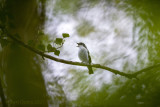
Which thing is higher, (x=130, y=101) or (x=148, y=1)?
(x=148, y=1)

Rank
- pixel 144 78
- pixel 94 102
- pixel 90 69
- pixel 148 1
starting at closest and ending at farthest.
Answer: pixel 144 78 < pixel 94 102 < pixel 148 1 < pixel 90 69

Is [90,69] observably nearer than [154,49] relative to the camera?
No

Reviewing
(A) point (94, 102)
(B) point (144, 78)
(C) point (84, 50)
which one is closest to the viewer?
(B) point (144, 78)

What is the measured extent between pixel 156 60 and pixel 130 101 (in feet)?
2.90

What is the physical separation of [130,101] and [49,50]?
108 centimetres

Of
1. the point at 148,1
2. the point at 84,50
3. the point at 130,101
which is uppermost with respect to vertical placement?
the point at 84,50

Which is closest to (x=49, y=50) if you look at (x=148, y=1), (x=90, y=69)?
(x=90, y=69)

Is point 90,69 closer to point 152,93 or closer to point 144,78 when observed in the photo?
point 144,78

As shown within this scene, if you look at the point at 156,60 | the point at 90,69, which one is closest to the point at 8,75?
the point at 90,69

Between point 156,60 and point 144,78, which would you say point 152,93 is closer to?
point 144,78

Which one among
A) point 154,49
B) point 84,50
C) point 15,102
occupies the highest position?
point 84,50

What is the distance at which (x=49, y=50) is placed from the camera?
6.69 feet

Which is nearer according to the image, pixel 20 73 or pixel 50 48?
pixel 50 48

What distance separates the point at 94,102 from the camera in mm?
2596
